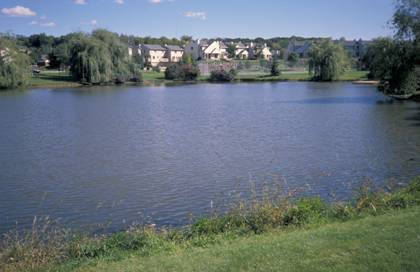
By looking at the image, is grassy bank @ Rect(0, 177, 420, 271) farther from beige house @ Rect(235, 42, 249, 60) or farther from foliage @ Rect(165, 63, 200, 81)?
beige house @ Rect(235, 42, 249, 60)

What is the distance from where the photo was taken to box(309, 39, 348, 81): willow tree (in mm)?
89438

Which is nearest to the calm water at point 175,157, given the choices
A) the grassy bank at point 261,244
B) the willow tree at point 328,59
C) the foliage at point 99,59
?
the grassy bank at point 261,244

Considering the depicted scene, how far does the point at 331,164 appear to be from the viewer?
2067 centimetres

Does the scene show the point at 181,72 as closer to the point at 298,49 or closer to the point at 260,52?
the point at 260,52

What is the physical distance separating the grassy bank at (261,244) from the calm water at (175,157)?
3.97m

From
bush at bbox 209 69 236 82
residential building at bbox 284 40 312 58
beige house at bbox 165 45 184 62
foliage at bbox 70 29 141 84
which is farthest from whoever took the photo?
residential building at bbox 284 40 312 58

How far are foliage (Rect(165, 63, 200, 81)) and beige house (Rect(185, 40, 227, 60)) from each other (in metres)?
56.1

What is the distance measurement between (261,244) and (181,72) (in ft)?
324

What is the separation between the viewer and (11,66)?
75.1 metres

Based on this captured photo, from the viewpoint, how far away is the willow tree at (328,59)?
8944 centimetres

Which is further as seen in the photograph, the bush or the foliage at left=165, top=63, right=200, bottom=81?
the foliage at left=165, top=63, right=200, bottom=81

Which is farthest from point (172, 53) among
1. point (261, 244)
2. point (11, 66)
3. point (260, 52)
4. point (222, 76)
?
point (261, 244)

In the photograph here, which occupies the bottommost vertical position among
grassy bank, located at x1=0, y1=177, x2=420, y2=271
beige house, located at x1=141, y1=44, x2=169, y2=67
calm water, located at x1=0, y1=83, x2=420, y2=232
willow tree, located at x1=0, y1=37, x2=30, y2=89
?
calm water, located at x1=0, y1=83, x2=420, y2=232

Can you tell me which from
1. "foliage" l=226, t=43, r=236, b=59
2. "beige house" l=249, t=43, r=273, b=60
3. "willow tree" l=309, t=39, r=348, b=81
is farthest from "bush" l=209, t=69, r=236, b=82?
"beige house" l=249, t=43, r=273, b=60
